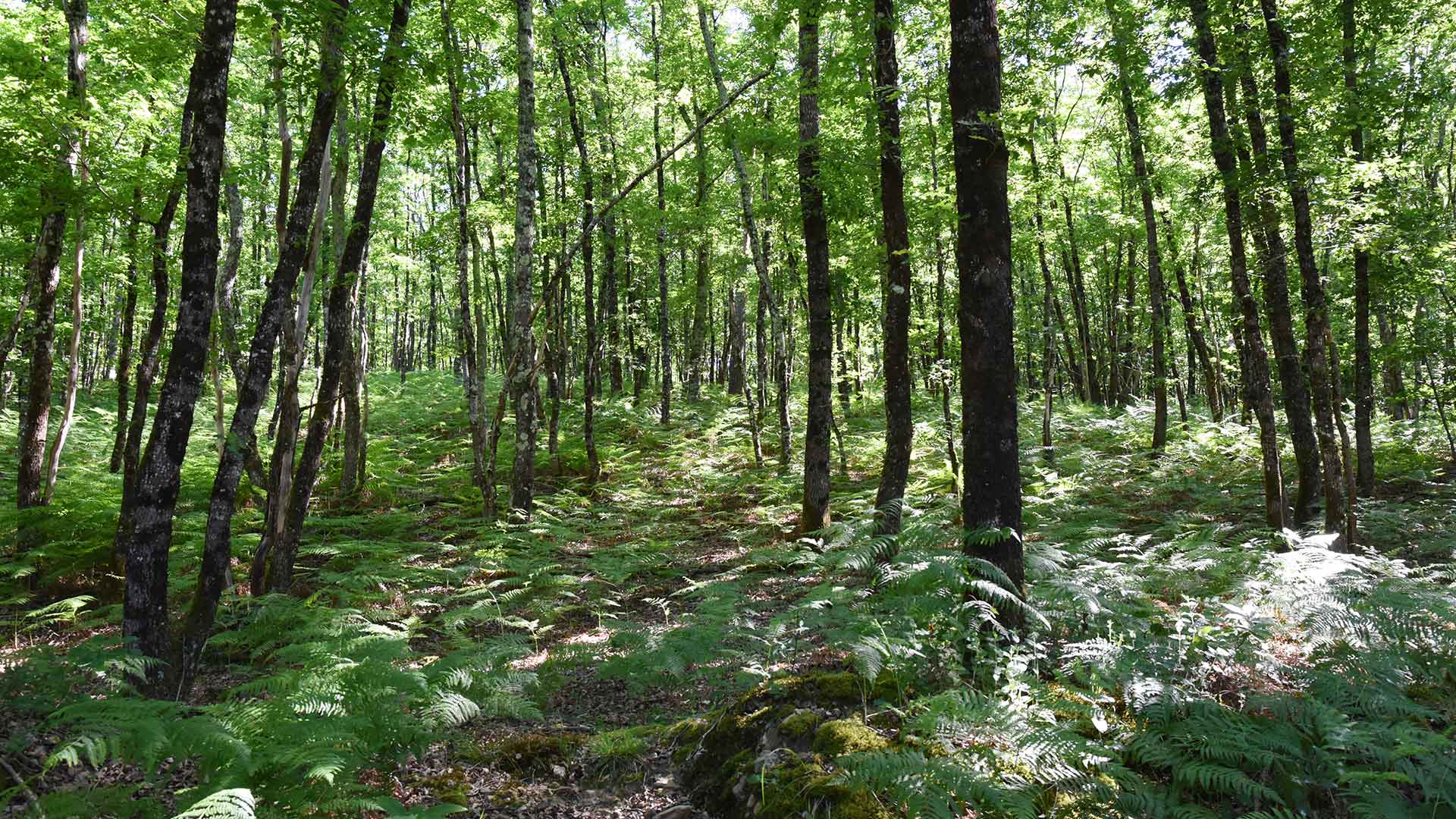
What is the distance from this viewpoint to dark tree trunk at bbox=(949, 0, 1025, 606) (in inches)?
185

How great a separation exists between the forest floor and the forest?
69 mm

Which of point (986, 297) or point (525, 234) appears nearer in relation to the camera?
point (986, 297)

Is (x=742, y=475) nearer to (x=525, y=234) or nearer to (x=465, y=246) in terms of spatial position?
(x=525, y=234)

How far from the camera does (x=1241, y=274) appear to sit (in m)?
9.30

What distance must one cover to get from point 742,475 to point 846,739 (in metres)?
11.5

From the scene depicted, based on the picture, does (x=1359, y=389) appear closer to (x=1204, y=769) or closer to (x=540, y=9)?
(x=1204, y=769)

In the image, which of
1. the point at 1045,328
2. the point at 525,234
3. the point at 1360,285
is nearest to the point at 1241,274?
the point at 1360,285

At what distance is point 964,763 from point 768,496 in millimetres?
9985

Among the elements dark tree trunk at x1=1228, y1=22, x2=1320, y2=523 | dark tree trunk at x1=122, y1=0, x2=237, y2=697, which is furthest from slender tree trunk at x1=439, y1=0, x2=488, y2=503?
dark tree trunk at x1=1228, y1=22, x2=1320, y2=523

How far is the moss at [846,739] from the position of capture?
11.6 feet

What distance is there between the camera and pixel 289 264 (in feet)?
22.3

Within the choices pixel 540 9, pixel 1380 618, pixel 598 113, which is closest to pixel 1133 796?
pixel 1380 618

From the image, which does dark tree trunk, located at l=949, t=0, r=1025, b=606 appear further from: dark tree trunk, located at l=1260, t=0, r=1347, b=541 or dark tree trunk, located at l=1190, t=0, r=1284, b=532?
dark tree trunk, located at l=1260, t=0, r=1347, b=541

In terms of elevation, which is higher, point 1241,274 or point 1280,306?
point 1241,274
